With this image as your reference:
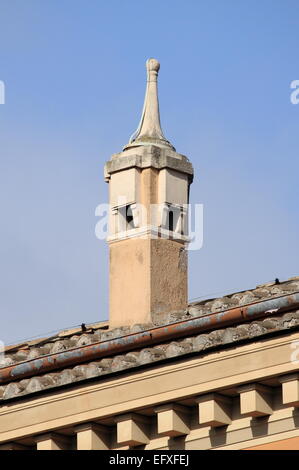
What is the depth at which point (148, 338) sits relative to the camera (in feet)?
64.4

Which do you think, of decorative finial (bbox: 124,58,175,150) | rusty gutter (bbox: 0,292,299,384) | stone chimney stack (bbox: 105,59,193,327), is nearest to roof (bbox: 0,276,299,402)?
rusty gutter (bbox: 0,292,299,384)

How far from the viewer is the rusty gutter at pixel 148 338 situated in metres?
18.9

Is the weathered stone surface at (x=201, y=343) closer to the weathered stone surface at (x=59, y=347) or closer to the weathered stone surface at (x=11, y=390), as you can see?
the weathered stone surface at (x=59, y=347)

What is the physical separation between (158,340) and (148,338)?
97 mm

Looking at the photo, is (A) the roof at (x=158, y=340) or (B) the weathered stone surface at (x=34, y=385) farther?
(B) the weathered stone surface at (x=34, y=385)

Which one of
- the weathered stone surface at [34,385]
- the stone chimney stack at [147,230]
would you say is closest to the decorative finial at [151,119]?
the stone chimney stack at [147,230]

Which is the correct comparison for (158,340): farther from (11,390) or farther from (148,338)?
(11,390)

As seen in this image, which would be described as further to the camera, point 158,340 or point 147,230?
point 147,230

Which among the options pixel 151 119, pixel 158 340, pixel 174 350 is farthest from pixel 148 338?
pixel 151 119

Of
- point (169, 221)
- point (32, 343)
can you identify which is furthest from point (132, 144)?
point (32, 343)

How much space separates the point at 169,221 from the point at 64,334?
67.2 inches

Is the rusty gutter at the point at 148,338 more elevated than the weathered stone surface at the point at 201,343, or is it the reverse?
the rusty gutter at the point at 148,338

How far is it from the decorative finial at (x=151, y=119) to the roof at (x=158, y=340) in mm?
2092
